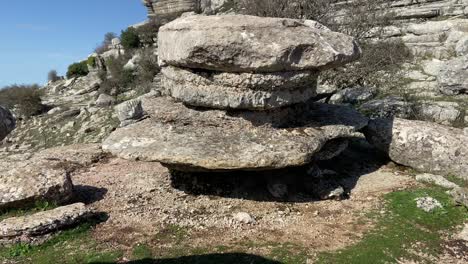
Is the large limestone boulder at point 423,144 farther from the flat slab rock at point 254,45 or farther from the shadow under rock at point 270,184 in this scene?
the flat slab rock at point 254,45

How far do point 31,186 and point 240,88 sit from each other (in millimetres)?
5572

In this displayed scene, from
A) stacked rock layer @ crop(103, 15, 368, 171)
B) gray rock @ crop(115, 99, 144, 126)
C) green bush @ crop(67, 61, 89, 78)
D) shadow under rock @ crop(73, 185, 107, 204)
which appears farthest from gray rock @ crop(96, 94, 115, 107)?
stacked rock layer @ crop(103, 15, 368, 171)

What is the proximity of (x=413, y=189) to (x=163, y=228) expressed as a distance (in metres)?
6.27

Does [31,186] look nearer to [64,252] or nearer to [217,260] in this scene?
[64,252]

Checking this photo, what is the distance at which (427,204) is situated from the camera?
10133 millimetres

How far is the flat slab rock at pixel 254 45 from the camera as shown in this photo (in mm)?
9516

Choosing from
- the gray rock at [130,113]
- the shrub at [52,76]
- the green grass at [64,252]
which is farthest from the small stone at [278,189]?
the shrub at [52,76]

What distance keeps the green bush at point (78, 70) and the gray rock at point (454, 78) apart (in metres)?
38.0

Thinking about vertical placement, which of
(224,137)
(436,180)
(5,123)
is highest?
(5,123)

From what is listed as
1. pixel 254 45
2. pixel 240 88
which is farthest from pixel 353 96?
pixel 254 45

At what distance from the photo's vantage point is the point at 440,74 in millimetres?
17906

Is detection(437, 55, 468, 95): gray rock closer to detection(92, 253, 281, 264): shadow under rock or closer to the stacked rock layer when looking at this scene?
the stacked rock layer

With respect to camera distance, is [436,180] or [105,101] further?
[105,101]

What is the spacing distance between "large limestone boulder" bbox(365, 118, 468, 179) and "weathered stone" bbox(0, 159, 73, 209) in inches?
342
